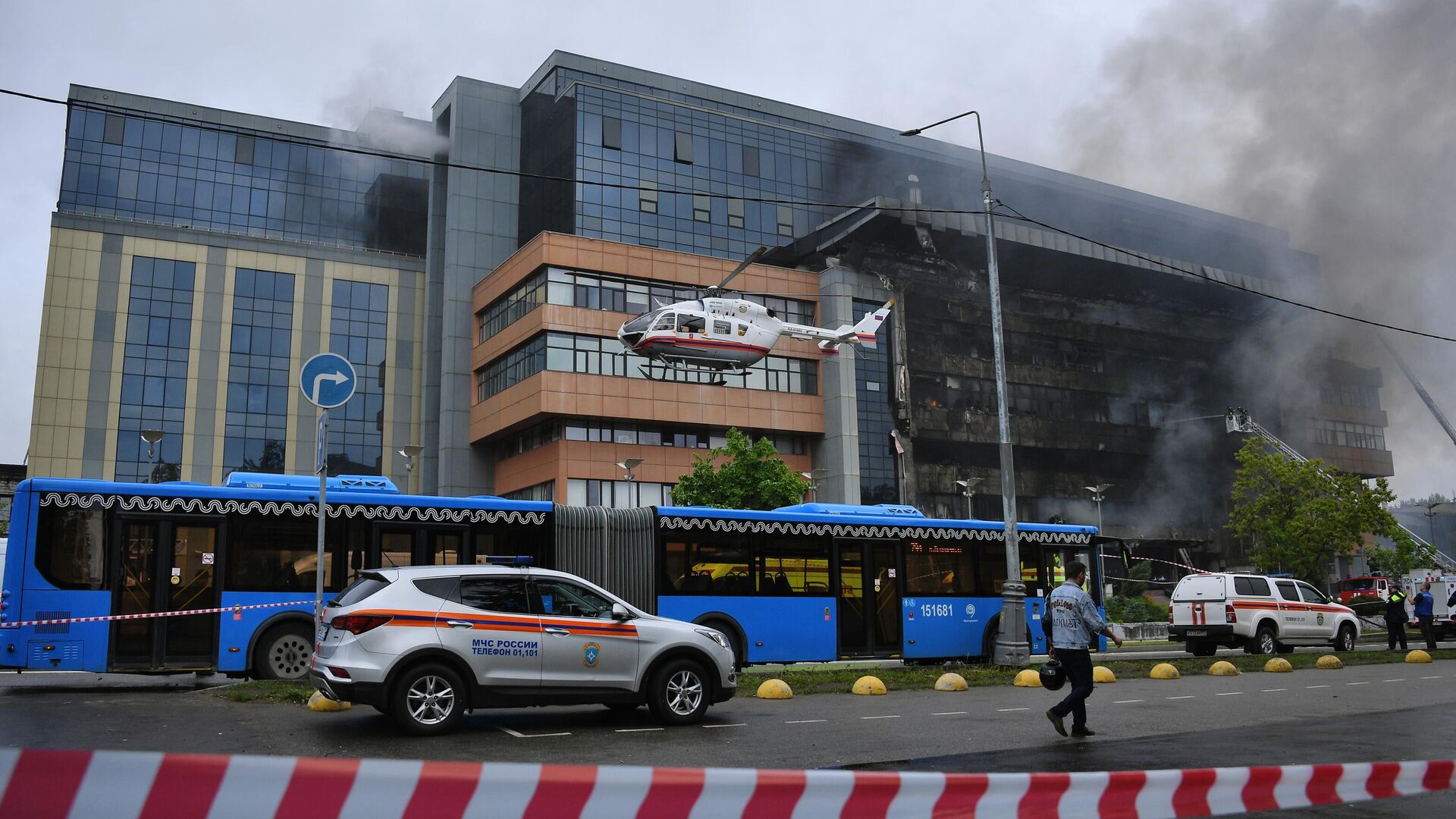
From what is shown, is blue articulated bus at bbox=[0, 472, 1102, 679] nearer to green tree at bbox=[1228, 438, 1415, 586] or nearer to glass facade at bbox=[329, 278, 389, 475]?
green tree at bbox=[1228, 438, 1415, 586]

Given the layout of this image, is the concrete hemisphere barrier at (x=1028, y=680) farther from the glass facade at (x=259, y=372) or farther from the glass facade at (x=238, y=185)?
the glass facade at (x=238, y=185)

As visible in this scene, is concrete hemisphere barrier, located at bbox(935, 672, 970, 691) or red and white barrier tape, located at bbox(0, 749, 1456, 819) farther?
concrete hemisphere barrier, located at bbox(935, 672, 970, 691)

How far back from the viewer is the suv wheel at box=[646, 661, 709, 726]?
11.4 meters

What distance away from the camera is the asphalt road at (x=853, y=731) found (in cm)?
905

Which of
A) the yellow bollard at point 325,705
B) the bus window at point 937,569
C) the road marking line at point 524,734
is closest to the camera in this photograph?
the road marking line at point 524,734

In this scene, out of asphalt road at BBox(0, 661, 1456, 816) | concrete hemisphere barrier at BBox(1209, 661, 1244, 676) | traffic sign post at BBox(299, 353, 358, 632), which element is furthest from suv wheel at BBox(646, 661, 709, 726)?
concrete hemisphere barrier at BBox(1209, 661, 1244, 676)

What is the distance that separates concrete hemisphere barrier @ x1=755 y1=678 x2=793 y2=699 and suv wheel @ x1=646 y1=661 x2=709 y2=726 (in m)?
2.97

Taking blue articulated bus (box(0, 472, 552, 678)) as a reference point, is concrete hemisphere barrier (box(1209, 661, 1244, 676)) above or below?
below

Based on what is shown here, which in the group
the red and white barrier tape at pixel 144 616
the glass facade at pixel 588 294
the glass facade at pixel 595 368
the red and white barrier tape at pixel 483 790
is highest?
the glass facade at pixel 588 294

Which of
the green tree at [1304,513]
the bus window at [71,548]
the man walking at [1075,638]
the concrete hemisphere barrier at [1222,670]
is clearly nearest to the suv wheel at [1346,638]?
the concrete hemisphere barrier at [1222,670]

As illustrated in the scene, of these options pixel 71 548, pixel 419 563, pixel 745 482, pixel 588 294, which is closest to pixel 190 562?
pixel 71 548

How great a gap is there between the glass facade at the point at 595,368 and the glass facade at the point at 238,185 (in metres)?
13.7

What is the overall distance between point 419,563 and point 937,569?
9817mm

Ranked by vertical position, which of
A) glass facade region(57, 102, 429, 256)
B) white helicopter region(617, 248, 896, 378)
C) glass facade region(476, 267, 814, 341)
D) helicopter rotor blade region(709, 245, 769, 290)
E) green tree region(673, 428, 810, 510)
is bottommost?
green tree region(673, 428, 810, 510)
